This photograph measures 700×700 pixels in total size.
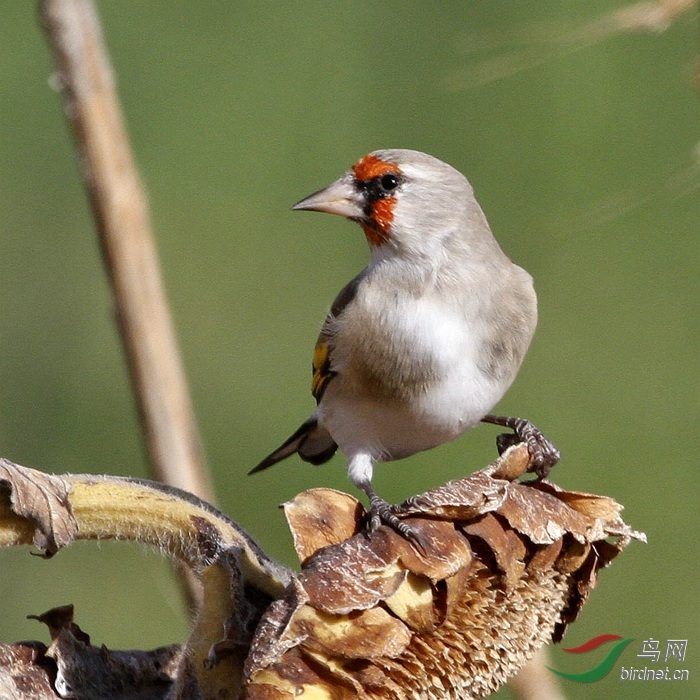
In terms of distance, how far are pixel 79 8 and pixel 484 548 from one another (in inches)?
41.3

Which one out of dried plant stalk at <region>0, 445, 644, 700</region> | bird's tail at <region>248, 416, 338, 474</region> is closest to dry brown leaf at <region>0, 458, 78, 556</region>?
dried plant stalk at <region>0, 445, 644, 700</region>

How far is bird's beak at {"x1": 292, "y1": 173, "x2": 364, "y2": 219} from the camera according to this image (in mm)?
2885

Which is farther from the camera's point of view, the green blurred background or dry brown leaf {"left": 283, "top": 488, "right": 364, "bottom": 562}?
the green blurred background

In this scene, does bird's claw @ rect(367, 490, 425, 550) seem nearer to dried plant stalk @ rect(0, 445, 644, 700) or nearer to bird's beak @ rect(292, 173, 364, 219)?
dried plant stalk @ rect(0, 445, 644, 700)

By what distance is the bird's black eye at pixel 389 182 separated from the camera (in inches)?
116

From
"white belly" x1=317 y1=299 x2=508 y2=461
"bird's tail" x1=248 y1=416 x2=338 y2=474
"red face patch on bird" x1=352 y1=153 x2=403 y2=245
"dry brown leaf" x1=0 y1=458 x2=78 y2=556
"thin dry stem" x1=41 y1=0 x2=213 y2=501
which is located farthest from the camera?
"bird's tail" x1=248 y1=416 x2=338 y2=474

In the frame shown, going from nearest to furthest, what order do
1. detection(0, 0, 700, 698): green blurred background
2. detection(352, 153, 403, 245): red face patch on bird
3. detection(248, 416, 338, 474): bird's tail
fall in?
1. detection(352, 153, 403, 245): red face patch on bird
2. detection(248, 416, 338, 474): bird's tail
3. detection(0, 0, 700, 698): green blurred background

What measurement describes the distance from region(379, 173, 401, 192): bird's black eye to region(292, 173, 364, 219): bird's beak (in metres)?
0.06

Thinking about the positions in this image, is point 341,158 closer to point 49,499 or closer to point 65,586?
point 65,586

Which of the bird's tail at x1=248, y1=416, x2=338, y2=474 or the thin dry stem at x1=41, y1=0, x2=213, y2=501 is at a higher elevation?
the thin dry stem at x1=41, y1=0, x2=213, y2=501

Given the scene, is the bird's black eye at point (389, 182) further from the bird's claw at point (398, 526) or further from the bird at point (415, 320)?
the bird's claw at point (398, 526)

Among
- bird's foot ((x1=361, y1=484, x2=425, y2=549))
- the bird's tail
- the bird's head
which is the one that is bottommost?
the bird's tail

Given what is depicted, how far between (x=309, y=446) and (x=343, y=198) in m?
0.76

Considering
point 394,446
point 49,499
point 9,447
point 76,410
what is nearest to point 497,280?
point 394,446
